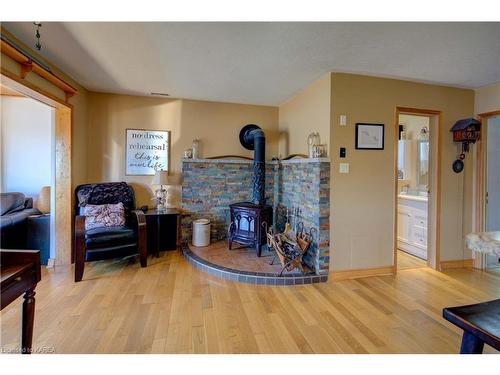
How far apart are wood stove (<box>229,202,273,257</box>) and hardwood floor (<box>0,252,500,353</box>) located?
29.3 inches

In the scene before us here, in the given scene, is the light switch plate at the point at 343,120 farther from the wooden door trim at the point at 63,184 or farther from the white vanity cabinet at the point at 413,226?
the wooden door trim at the point at 63,184

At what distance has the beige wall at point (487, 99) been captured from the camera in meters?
3.11

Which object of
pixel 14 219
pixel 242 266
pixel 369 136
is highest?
pixel 369 136

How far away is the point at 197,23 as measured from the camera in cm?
191

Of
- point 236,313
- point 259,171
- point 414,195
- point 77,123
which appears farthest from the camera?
point 414,195

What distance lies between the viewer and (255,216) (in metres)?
3.34

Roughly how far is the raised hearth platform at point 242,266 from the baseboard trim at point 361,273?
0.14m

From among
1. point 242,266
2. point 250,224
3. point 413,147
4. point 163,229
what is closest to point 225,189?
point 250,224

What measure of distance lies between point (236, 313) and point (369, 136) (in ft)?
7.65

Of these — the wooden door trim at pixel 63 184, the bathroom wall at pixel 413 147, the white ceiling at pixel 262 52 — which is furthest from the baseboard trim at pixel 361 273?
the wooden door trim at pixel 63 184

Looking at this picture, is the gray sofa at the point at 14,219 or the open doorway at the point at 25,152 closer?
the gray sofa at the point at 14,219

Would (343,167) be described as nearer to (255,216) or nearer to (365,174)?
(365,174)

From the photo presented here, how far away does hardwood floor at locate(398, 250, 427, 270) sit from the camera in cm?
334

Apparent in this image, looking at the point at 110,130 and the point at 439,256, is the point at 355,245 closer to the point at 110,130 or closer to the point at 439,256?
the point at 439,256
